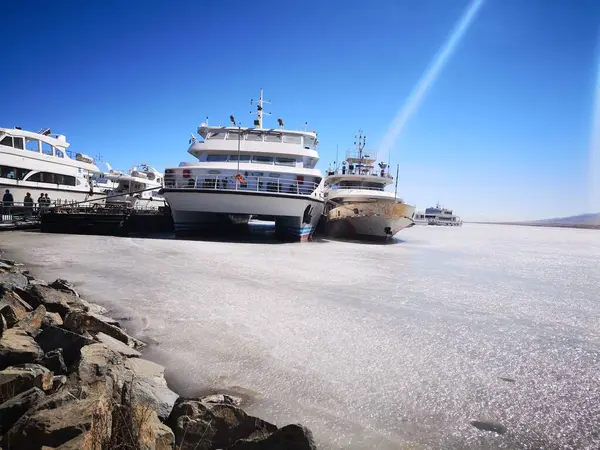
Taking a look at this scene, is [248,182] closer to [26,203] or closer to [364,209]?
[364,209]

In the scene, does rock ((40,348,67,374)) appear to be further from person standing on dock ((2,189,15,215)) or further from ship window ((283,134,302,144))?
person standing on dock ((2,189,15,215))

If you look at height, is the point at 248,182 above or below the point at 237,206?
above

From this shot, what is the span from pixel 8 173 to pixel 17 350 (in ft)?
82.3

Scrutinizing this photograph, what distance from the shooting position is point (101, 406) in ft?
7.49

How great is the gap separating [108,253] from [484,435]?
461 inches

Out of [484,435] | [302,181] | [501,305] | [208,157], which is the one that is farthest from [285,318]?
[208,157]

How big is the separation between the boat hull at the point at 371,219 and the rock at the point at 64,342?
18.5 metres

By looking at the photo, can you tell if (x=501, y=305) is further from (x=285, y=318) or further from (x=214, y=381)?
(x=214, y=381)

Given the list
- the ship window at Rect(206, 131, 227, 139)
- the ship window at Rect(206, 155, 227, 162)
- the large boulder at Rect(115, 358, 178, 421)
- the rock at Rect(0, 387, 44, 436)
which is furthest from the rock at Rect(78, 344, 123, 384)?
the ship window at Rect(206, 131, 227, 139)

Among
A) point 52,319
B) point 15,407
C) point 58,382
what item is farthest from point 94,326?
point 15,407

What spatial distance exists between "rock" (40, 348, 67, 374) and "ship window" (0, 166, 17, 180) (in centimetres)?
2492

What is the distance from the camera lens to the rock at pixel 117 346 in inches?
144

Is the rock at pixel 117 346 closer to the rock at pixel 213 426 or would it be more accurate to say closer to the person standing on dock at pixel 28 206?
the rock at pixel 213 426

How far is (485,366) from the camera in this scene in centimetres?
403
